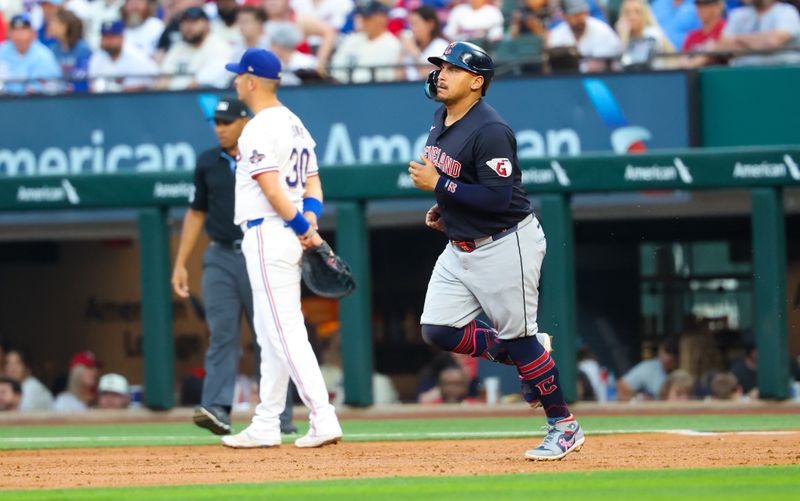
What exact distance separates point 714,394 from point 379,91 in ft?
11.9

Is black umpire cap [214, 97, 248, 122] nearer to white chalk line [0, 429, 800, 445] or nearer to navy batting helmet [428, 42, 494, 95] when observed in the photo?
white chalk line [0, 429, 800, 445]

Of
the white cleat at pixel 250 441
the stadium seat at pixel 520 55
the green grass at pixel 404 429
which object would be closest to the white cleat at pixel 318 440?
the white cleat at pixel 250 441

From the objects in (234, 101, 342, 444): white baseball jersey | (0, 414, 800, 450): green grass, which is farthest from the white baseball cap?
(234, 101, 342, 444): white baseball jersey

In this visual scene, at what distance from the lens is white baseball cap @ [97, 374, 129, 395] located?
10828 millimetres

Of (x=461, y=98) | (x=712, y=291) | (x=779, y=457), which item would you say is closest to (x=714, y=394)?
(x=712, y=291)

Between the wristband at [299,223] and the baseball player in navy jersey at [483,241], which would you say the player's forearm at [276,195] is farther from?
the baseball player in navy jersey at [483,241]

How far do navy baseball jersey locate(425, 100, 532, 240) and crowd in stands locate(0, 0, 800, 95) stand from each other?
499cm

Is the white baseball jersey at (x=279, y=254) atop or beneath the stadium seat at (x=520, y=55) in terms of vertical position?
beneath

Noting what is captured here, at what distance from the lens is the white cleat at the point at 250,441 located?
22.1 ft

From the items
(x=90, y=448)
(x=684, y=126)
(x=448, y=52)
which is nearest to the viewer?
(x=448, y=52)

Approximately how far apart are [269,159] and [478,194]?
1.24 m

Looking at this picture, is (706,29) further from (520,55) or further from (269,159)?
(269,159)

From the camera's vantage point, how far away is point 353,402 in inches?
403

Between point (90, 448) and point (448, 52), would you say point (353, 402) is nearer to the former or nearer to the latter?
point (90, 448)
